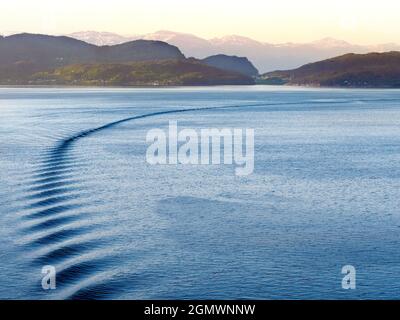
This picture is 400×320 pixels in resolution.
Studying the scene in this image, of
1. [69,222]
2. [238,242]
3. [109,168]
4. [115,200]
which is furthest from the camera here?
[109,168]

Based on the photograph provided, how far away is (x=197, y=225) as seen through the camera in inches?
753

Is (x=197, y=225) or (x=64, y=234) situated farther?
(x=197, y=225)

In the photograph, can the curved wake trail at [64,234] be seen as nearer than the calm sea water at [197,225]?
Yes

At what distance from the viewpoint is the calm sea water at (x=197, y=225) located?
46.8 feet

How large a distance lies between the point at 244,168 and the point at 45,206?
36.9 ft

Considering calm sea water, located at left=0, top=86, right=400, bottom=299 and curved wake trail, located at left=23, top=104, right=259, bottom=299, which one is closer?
curved wake trail, located at left=23, top=104, right=259, bottom=299

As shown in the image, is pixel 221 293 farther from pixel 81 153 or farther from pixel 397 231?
pixel 81 153

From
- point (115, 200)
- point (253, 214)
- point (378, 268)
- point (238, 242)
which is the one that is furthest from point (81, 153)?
point (378, 268)

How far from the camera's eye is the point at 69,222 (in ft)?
61.8

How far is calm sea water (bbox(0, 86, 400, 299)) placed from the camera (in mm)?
14258

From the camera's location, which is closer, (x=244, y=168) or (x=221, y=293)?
(x=221, y=293)

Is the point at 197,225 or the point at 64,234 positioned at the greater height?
the point at 64,234

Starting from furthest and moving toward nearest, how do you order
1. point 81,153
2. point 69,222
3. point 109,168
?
1. point 81,153
2. point 109,168
3. point 69,222
